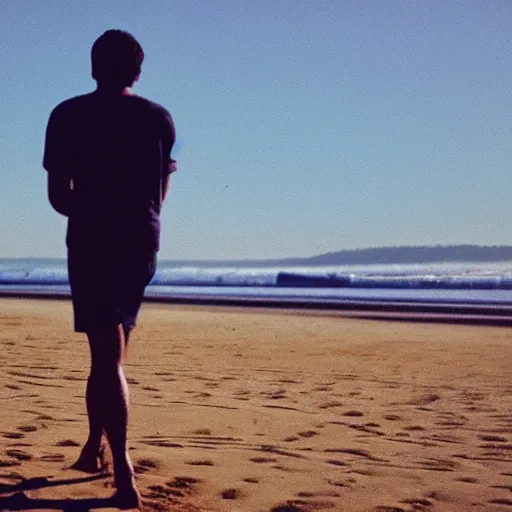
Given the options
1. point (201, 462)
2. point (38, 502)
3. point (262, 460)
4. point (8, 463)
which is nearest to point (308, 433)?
point (262, 460)

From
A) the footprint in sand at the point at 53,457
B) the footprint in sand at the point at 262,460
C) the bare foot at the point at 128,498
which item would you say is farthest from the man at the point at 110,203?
the footprint in sand at the point at 262,460

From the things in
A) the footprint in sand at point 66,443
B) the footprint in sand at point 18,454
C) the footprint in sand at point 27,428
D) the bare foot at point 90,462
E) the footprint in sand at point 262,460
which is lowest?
the footprint in sand at point 262,460

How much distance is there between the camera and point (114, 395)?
2.92 meters

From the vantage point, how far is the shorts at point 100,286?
2824 millimetres

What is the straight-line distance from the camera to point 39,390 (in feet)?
17.5

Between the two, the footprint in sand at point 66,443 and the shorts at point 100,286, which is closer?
the shorts at point 100,286

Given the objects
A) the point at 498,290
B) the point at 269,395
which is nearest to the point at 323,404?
the point at 269,395

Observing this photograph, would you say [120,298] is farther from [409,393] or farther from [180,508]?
[409,393]

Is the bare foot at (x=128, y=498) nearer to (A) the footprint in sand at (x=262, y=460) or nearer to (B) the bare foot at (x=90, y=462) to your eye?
(B) the bare foot at (x=90, y=462)

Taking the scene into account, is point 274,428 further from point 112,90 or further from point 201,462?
point 112,90

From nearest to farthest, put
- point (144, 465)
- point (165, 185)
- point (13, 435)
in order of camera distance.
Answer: point (165, 185) < point (144, 465) < point (13, 435)

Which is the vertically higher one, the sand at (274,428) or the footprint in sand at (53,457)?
the footprint in sand at (53,457)

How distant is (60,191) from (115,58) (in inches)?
22.5

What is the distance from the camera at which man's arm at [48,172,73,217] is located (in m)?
2.87
